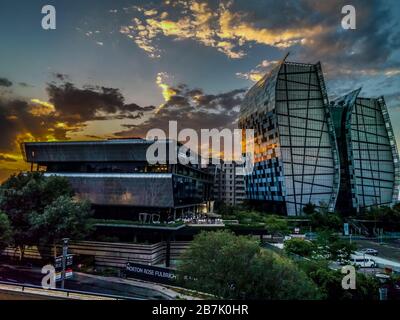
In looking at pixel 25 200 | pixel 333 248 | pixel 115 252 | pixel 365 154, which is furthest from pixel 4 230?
pixel 365 154

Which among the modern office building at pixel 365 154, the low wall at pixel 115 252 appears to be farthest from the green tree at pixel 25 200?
the modern office building at pixel 365 154

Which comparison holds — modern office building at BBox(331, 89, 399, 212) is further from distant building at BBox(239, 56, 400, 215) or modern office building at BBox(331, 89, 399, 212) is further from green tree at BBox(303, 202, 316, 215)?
green tree at BBox(303, 202, 316, 215)

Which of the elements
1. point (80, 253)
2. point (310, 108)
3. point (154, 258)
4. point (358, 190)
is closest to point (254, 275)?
point (154, 258)

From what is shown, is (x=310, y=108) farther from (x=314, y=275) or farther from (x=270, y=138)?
(x=314, y=275)

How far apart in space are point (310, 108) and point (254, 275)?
72.7m

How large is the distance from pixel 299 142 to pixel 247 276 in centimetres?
6757

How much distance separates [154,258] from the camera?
125 feet

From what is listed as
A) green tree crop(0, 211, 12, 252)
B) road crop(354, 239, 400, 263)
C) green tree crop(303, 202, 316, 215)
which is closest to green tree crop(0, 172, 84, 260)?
green tree crop(0, 211, 12, 252)

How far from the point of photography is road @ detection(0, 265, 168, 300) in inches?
1056

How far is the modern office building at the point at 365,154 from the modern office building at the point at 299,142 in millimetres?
9006

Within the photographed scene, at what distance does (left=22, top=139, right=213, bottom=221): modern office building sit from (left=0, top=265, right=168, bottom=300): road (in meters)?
15.3

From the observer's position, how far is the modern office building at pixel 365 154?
275ft

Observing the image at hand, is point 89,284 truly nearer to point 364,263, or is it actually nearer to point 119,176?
point 119,176

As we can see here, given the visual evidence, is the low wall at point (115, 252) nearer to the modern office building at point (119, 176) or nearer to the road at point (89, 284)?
the road at point (89, 284)
